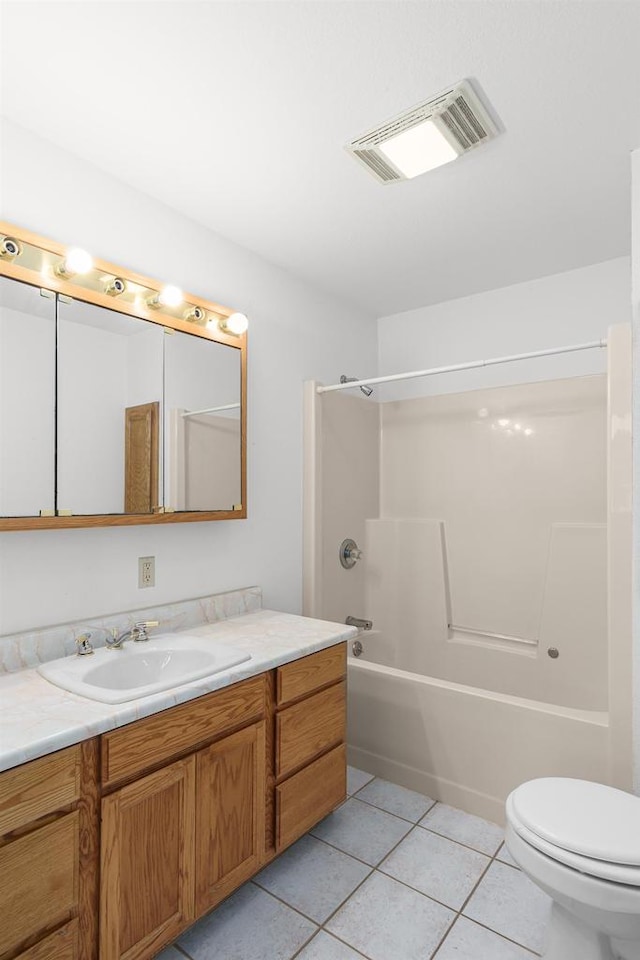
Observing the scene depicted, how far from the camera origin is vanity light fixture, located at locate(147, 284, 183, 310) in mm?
1992

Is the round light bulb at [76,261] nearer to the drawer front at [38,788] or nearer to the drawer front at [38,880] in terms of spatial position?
the drawer front at [38,788]

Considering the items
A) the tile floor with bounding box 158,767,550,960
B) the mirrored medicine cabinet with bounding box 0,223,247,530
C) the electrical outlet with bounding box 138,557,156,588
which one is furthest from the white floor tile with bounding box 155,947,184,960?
the mirrored medicine cabinet with bounding box 0,223,247,530

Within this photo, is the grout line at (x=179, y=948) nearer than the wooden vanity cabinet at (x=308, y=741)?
Yes

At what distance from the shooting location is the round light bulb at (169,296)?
6.58 ft

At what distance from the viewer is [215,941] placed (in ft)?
5.17

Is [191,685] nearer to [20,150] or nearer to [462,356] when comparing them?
[20,150]

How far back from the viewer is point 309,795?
1948mm

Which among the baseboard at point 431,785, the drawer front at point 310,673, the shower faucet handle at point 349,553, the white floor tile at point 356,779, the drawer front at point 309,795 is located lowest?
the white floor tile at point 356,779

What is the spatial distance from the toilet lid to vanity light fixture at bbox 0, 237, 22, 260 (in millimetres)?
2195

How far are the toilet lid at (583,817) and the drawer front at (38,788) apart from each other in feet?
3.91

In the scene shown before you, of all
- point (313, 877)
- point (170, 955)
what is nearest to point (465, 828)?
point (313, 877)

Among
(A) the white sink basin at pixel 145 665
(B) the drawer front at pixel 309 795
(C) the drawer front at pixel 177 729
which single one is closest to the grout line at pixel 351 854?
(B) the drawer front at pixel 309 795

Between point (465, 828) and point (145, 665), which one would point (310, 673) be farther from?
point (465, 828)

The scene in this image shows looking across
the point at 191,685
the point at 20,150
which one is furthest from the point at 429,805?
the point at 20,150
